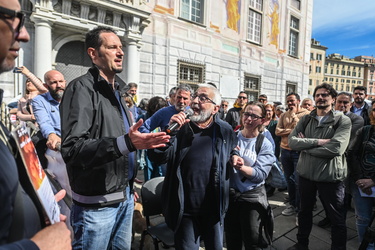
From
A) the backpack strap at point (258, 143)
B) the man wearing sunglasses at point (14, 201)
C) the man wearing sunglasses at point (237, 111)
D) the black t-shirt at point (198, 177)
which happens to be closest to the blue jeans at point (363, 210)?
the backpack strap at point (258, 143)

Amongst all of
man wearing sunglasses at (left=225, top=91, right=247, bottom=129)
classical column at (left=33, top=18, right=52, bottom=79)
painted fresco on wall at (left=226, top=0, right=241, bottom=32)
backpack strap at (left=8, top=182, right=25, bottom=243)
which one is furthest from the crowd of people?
painted fresco on wall at (left=226, top=0, right=241, bottom=32)

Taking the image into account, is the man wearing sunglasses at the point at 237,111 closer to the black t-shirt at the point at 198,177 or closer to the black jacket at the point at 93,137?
the black t-shirt at the point at 198,177

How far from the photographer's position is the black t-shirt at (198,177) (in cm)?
214

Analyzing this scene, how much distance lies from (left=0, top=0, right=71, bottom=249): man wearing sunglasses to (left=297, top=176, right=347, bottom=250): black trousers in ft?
9.39

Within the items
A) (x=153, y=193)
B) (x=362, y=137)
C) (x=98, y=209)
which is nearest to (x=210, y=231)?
(x=153, y=193)

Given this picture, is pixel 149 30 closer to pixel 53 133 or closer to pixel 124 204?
pixel 53 133

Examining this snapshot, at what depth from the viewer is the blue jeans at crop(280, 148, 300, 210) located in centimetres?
412

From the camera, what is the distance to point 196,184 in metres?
2.16

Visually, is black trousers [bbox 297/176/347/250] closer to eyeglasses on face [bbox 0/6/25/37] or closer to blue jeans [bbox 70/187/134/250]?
blue jeans [bbox 70/187/134/250]

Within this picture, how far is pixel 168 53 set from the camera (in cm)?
992

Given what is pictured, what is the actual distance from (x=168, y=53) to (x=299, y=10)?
462 inches

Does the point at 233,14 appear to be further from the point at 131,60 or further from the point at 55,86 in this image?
the point at 55,86

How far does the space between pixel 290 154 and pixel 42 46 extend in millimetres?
7183

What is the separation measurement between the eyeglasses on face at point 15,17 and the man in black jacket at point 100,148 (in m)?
0.74
